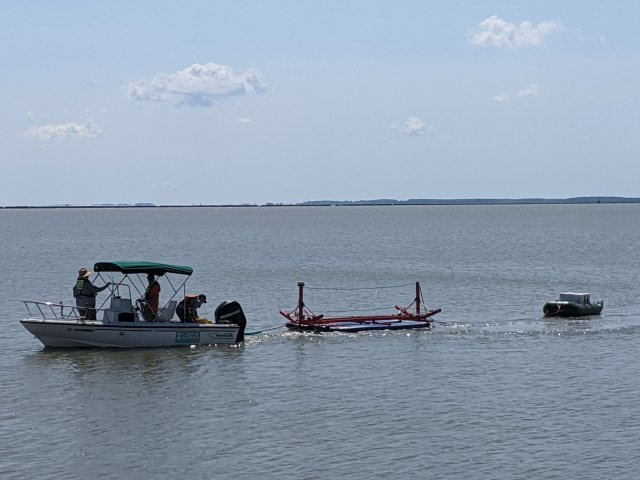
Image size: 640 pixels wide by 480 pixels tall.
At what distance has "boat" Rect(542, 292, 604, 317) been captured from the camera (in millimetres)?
45312

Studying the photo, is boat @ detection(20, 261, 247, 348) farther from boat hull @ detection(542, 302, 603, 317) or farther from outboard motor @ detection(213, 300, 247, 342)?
boat hull @ detection(542, 302, 603, 317)

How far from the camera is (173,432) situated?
25.2 meters

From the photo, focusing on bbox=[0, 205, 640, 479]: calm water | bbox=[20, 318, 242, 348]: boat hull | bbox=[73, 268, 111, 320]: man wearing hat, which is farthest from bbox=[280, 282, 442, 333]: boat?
bbox=[73, 268, 111, 320]: man wearing hat

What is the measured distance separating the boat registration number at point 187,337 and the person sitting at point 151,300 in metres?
1.16

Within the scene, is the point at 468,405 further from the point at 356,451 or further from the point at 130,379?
the point at 130,379

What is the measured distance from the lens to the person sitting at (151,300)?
1432 inches

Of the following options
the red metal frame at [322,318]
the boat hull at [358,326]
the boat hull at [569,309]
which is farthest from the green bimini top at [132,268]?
the boat hull at [569,309]

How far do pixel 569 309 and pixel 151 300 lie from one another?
19.7 metres

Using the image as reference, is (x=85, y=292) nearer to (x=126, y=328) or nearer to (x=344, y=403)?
(x=126, y=328)

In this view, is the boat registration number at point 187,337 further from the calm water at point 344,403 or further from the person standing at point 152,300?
the person standing at point 152,300

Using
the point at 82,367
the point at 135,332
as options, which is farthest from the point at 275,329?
the point at 82,367

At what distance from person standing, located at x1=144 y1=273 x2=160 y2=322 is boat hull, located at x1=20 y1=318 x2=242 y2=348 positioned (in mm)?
664

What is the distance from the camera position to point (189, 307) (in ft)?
122

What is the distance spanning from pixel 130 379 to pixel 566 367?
14332mm
